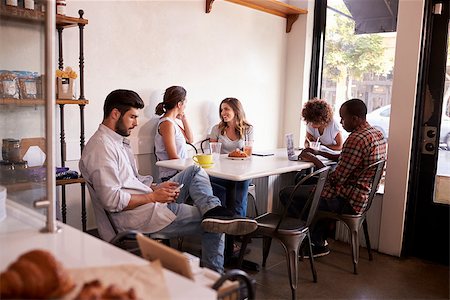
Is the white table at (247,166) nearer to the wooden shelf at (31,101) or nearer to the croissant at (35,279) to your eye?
the wooden shelf at (31,101)

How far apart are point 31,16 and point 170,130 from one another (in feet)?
5.36

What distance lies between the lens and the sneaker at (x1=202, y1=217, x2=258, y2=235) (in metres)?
2.19

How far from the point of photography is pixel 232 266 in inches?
119

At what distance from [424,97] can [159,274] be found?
109 inches

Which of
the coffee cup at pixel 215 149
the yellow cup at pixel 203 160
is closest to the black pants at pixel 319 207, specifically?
the coffee cup at pixel 215 149

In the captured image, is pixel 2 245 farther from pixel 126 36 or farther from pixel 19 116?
pixel 126 36

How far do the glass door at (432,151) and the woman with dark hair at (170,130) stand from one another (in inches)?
65.9

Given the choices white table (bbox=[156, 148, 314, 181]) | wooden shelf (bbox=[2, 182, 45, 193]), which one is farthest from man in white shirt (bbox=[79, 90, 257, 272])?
wooden shelf (bbox=[2, 182, 45, 193])

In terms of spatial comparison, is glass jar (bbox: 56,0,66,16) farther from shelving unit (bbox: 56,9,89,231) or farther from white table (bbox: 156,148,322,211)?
white table (bbox: 156,148,322,211)

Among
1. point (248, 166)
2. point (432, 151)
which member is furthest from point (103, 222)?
point (432, 151)

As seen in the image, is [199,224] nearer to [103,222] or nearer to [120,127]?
[103,222]

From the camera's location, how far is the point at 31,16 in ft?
5.57

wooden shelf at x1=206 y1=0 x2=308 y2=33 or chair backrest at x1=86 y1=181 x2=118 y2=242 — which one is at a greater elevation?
wooden shelf at x1=206 y1=0 x2=308 y2=33

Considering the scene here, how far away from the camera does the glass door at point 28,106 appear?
1.28 meters
